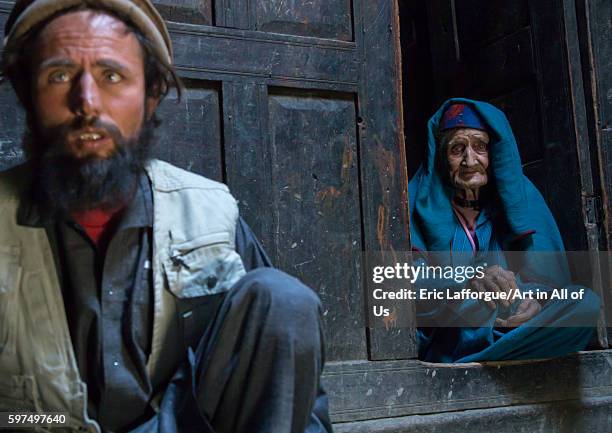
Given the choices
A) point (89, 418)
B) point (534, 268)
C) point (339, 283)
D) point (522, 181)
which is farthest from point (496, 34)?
point (89, 418)

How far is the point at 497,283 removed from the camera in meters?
3.67

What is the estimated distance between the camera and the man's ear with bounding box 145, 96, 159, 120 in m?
2.30

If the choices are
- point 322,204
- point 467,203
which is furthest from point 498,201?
point 322,204

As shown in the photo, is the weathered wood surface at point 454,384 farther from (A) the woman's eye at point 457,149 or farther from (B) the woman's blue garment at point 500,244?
(A) the woman's eye at point 457,149

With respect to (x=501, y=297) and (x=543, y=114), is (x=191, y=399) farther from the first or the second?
(x=543, y=114)

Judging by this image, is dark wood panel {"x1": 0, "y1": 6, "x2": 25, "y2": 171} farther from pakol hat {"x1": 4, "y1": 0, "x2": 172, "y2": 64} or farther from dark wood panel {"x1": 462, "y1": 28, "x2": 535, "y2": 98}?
dark wood panel {"x1": 462, "y1": 28, "x2": 535, "y2": 98}

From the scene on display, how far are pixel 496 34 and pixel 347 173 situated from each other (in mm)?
2103

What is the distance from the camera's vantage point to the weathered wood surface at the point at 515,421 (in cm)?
303

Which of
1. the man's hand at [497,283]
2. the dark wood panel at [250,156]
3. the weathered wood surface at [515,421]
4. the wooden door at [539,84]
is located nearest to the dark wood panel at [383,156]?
the weathered wood surface at [515,421]

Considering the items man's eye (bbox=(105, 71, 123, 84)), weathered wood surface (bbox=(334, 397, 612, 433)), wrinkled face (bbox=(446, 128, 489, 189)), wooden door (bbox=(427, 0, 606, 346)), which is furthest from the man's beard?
wooden door (bbox=(427, 0, 606, 346))

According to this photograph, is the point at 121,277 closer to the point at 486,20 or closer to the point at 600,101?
the point at 600,101

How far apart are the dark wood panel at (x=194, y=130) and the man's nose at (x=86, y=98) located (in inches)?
30.9

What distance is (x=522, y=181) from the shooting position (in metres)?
4.04

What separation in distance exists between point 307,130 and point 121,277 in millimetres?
1305
